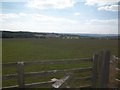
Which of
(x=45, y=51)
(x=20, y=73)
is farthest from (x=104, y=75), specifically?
(x=45, y=51)

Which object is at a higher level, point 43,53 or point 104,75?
point 104,75

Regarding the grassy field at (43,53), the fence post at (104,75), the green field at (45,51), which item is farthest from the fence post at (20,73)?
the green field at (45,51)

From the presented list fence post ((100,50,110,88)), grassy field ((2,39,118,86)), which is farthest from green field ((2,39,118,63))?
fence post ((100,50,110,88))

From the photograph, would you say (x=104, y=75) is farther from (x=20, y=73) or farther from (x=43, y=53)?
(x=43, y=53)

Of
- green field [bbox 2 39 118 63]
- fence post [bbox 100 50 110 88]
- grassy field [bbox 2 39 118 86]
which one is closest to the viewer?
fence post [bbox 100 50 110 88]

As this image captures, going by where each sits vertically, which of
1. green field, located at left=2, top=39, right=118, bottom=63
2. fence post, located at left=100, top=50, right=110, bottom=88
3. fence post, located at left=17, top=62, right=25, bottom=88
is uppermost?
fence post, located at left=100, top=50, right=110, bottom=88

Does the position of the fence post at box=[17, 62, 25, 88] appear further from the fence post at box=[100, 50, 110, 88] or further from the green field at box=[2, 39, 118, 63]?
the green field at box=[2, 39, 118, 63]

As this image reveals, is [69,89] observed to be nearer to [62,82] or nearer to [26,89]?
Result: [62,82]

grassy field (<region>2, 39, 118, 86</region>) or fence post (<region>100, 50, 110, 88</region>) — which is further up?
fence post (<region>100, 50, 110, 88</region>)

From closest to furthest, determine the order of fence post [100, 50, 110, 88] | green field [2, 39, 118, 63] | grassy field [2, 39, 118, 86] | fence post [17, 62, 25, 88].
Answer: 1. fence post [100, 50, 110, 88]
2. fence post [17, 62, 25, 88]
3. grassy field [2, 39, 118, 86]
4. green field [2, 39, 118, 63]

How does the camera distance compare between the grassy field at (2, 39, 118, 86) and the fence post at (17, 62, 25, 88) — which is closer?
the fence post at (17, 62, 25, 88)

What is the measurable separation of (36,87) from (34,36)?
180 metres

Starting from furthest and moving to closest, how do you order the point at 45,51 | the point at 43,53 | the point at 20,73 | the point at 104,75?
the point at 45,51, the point at 43,53, the point at 20,73, the point at 104,75

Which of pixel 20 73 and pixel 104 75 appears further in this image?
pixel 20 73
